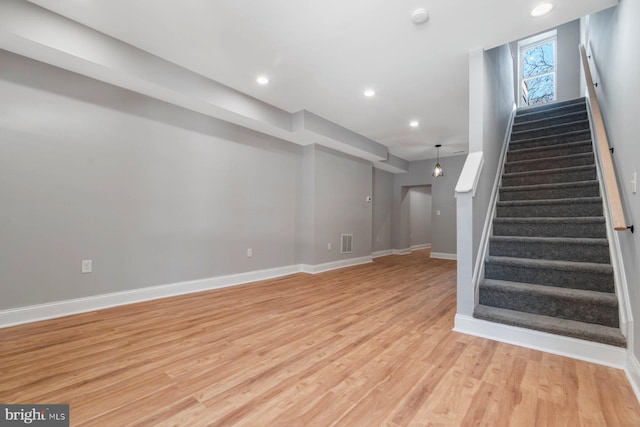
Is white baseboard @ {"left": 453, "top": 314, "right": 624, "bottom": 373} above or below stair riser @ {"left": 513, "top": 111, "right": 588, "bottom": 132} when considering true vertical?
below

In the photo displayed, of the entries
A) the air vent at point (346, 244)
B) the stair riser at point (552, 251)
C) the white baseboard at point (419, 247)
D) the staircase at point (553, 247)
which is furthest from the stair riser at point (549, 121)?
the white baseboard at point (419, 247)

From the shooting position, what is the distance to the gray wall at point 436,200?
712 cm

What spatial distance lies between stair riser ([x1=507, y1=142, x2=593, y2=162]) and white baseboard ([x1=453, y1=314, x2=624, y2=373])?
2.65 meters

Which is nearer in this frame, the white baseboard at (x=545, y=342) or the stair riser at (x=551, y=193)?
the white baseboard at (x=545, y=342)

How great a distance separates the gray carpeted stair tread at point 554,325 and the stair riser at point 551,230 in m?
0.95

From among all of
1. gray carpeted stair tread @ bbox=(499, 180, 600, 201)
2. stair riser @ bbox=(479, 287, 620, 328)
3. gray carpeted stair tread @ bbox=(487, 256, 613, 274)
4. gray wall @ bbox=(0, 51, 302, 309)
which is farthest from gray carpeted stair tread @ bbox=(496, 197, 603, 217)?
gray wall @ bbox=(0, 51, 302, 309)

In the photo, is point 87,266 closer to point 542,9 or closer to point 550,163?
point 542,9

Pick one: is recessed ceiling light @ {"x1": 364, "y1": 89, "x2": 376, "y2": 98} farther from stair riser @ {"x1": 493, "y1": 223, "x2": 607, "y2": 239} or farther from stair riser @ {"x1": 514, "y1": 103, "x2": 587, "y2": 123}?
stair riser @ {"x1": 514, "y1": 103, "x2": 587, "y2": 123}

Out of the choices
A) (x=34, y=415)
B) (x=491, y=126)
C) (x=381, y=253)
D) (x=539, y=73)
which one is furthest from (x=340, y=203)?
(x=539, y=73)

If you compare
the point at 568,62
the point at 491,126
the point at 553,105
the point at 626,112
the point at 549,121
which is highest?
the point at 568,62

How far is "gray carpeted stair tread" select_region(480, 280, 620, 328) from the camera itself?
2.09m

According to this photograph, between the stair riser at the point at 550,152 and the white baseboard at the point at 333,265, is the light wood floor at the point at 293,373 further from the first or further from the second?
the stair riser at the point at 550,152

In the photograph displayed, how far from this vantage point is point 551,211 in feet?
9.82

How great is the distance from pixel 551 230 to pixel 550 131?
2156 millimetres
